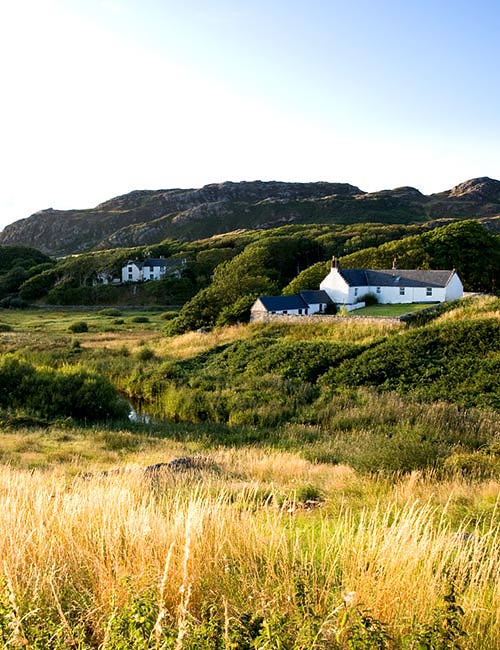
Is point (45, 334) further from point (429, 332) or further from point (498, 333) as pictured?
point (498, 333)

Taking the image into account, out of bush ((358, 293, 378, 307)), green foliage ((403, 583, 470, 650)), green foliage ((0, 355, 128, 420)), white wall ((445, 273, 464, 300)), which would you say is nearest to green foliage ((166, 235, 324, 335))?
bush ((358, 293, 378, 307))

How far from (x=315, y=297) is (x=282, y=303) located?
600 centimetres

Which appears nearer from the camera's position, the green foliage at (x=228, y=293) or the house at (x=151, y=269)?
the green foliage at (x=228, y=293)

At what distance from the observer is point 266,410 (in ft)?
85.6

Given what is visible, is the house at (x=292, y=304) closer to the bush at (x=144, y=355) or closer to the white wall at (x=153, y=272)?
the bush at (x=144, y=355)

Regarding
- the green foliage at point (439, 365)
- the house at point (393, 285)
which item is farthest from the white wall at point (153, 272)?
the green foliage at point (439, 365)

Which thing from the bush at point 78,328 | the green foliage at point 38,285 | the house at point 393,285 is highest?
the green foliage at point 38,285

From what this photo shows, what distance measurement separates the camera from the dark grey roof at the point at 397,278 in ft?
170

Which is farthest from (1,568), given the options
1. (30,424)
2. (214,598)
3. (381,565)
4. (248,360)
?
(248,360)

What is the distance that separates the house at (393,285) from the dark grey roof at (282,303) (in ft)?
16.4

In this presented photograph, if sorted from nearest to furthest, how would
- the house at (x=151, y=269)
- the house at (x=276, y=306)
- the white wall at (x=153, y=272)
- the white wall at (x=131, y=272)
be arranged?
the house at (x=276, y=306)
the house at (x=151, y=269)
the white wall at (x=153, y=272)
the white wall at (x=131, y=272)

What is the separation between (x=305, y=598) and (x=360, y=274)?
5470 centimetres

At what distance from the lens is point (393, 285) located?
54406 mm

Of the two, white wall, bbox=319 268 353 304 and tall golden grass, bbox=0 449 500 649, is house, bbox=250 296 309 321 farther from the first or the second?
tall golden grass, bbox=0 449 500 649
